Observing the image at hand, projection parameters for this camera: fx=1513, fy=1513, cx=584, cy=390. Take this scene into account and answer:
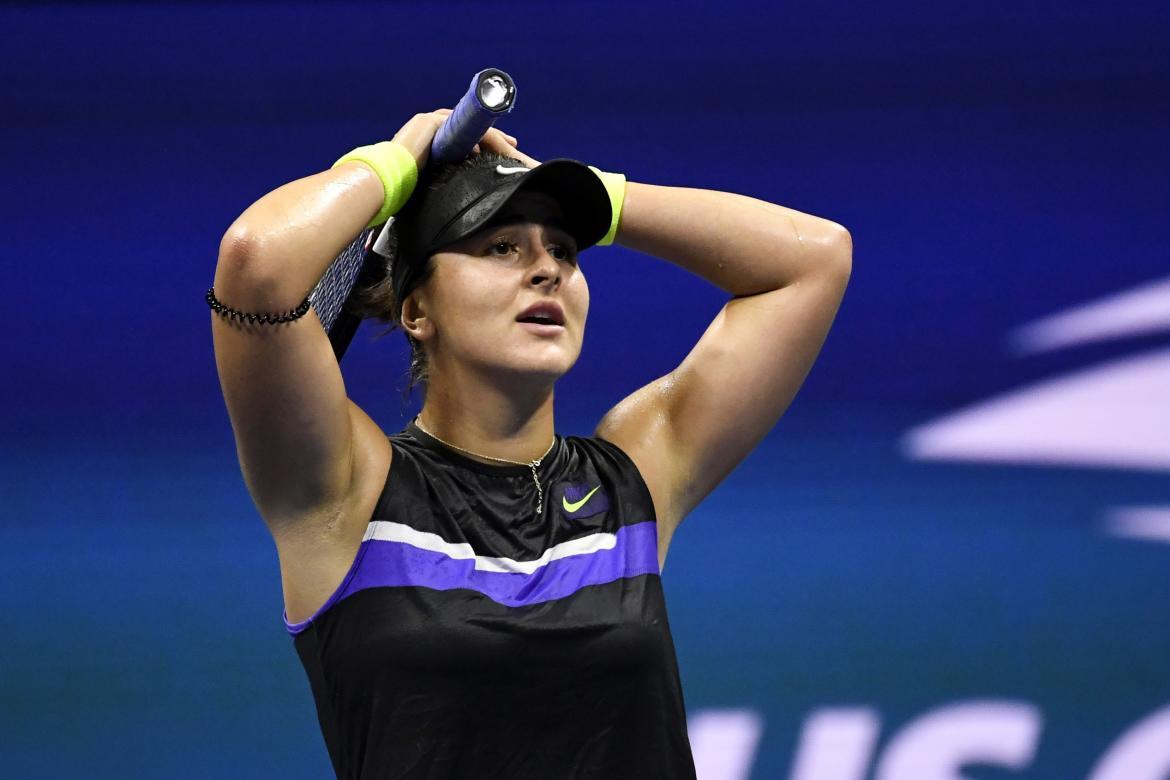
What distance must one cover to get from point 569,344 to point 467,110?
0.29 meters

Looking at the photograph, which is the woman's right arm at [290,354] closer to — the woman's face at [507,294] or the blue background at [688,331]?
the woman's face at [507,294]

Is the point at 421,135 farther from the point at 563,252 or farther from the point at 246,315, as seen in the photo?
the point at 246,315

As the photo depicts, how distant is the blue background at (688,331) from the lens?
8.45 ft

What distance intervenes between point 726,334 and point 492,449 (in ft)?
1.10

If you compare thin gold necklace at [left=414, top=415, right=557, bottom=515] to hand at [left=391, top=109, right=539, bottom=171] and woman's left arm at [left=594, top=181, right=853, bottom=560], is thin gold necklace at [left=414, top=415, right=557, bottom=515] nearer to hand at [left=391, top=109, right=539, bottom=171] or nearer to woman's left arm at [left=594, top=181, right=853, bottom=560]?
woman's left arm at [left=594, top=181, right=853, bottom=560]

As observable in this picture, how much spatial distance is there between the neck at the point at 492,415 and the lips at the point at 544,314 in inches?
2.8

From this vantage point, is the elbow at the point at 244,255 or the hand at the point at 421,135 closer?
the elbow at the point at 244,255

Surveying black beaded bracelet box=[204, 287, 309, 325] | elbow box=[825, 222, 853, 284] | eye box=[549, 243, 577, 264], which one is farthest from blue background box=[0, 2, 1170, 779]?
black beaded bracelet box=[204, 287, 309, 325]

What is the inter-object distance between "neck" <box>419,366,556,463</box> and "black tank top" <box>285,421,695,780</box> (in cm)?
3

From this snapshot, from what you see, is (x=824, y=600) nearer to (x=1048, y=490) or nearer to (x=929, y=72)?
(x=1048, y=490)

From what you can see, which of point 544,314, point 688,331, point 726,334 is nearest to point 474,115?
point 544,314

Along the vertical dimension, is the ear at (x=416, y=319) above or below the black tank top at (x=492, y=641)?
above

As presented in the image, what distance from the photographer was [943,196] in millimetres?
2729

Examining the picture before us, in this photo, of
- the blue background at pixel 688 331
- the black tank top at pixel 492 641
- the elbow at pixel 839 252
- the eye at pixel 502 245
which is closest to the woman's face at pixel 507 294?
the eye at pixel 502 245
